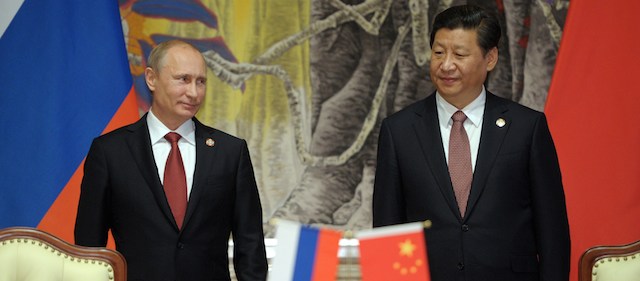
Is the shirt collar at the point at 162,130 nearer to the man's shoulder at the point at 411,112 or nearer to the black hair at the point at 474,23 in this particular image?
the man's shoulder at the point at 411,112

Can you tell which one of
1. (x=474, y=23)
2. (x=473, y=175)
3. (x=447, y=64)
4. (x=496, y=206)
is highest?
(x=474, y=23)

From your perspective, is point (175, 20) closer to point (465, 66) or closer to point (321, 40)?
point (321, 40)

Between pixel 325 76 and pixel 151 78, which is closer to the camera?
pixel 151 78

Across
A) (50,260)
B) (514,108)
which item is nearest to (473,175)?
(514,108)

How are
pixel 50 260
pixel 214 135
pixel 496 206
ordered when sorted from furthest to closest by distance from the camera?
1. pixel 214 135
2. pixel 496 206
3. pixel 50 260

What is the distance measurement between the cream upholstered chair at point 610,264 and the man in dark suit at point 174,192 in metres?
1.06

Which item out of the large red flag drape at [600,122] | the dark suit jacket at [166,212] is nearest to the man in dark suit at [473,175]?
the dark suit jacket at [166,212]

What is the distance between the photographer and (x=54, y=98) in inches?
159

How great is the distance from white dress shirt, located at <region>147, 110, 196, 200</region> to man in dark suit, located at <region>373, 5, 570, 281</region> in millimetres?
637

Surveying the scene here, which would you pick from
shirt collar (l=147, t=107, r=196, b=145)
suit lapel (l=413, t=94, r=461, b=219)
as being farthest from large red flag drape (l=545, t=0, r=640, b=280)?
shirt collar (l=147, t=107, r=196, b=145)

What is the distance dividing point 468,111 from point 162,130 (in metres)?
1.04

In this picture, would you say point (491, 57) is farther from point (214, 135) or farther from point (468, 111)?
point (214, 135)

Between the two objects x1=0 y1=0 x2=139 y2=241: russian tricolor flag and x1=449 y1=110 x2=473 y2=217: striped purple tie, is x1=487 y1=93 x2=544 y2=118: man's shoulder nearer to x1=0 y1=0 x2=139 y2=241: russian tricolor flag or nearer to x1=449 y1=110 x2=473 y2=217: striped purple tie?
x1=449 y1=110 x2=473 y2=217: striped purple tie

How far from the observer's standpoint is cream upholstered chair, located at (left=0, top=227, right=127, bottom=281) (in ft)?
8.96
